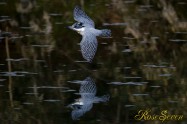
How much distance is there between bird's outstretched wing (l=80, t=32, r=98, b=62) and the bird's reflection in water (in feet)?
0.78

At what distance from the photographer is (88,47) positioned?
5.77 meters

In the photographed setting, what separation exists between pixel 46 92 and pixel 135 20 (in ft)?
7.68

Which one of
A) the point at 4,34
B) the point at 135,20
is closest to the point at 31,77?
the point at 4,34

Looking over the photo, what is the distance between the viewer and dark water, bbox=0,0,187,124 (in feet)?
17.5

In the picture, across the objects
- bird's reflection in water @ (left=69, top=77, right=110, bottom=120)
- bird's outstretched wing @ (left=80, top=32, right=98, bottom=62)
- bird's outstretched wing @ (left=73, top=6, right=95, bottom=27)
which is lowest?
bird's reflection in water @ (left=69, top=77, right=110, bottom=120)

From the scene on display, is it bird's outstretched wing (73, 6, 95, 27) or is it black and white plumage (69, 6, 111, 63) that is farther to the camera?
bird's outstretched wing (73, 6, 95, 27)

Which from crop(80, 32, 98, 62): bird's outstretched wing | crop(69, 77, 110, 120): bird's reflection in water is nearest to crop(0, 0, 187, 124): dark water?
crop(69, 77, 110, 120): bird's reflection in water

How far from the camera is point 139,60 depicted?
21.4ft

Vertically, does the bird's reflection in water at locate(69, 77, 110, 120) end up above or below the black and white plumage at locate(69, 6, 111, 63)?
below

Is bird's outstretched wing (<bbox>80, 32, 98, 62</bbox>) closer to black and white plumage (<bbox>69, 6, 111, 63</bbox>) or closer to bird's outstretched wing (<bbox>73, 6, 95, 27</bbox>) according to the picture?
black and white plumage (<bbox>69, 6, 111, 63</bbox>)

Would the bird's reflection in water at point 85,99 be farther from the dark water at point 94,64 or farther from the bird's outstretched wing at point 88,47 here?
the bird's outstretched wing at point 88,47

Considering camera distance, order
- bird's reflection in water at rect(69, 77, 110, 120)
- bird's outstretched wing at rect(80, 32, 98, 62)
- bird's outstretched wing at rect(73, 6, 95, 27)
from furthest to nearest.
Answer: bird's outstretched wing at rect(73, 6, 95, 27) → bird's outstretched wing at rect(80, 32, 98, 62) → bird's reflection in water at rect(69, 77, 110, 120)

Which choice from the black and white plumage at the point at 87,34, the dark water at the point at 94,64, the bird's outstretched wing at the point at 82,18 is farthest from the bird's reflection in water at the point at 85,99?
the bird's outstretched wing at the point at 82,18

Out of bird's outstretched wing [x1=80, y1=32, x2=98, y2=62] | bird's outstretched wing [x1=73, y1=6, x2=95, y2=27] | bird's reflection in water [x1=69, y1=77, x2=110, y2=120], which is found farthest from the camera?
bird's outstretched wing [x1=73, y1=6, x2=95, y2=27]
